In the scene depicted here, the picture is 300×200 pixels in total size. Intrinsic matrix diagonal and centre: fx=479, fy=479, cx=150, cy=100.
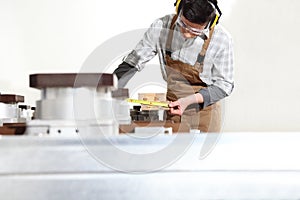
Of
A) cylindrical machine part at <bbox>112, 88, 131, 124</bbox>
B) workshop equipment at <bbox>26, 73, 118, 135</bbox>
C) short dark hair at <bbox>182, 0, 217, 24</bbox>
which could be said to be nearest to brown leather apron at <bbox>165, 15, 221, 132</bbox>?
short dark hair at <bbox>182, 0, 217, 24</bbox>

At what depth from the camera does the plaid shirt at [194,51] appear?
2.24 metres

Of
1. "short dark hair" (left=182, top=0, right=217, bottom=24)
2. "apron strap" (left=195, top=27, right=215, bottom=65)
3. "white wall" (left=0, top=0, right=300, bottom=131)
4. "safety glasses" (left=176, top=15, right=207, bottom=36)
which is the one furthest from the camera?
"white wall" (left=0, top=0, right=300, bottom=131)

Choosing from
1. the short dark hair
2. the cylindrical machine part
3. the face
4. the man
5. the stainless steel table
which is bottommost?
the stainless steel table

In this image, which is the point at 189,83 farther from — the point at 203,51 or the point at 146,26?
the point at 146,26

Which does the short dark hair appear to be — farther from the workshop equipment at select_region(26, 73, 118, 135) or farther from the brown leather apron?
the workshop equipment at select_region(26, 73, 118, 135)

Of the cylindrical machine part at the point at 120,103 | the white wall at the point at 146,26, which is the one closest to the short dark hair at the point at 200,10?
the cylindrical machine part at the point at 120,103

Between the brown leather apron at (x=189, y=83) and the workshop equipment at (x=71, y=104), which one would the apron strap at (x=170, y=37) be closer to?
the brown leather apron at (x=189, y=83)

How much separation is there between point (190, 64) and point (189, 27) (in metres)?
0.38

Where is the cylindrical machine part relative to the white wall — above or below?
below

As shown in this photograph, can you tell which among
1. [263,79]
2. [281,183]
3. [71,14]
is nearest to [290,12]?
[263,79]

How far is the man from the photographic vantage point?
214 centimetres

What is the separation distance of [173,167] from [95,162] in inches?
4.3

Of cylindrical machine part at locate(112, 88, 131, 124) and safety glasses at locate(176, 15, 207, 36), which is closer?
cylindrical machine part at locate(112, 88, 131, 124)

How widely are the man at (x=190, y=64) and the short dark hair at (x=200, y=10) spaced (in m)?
0.07
